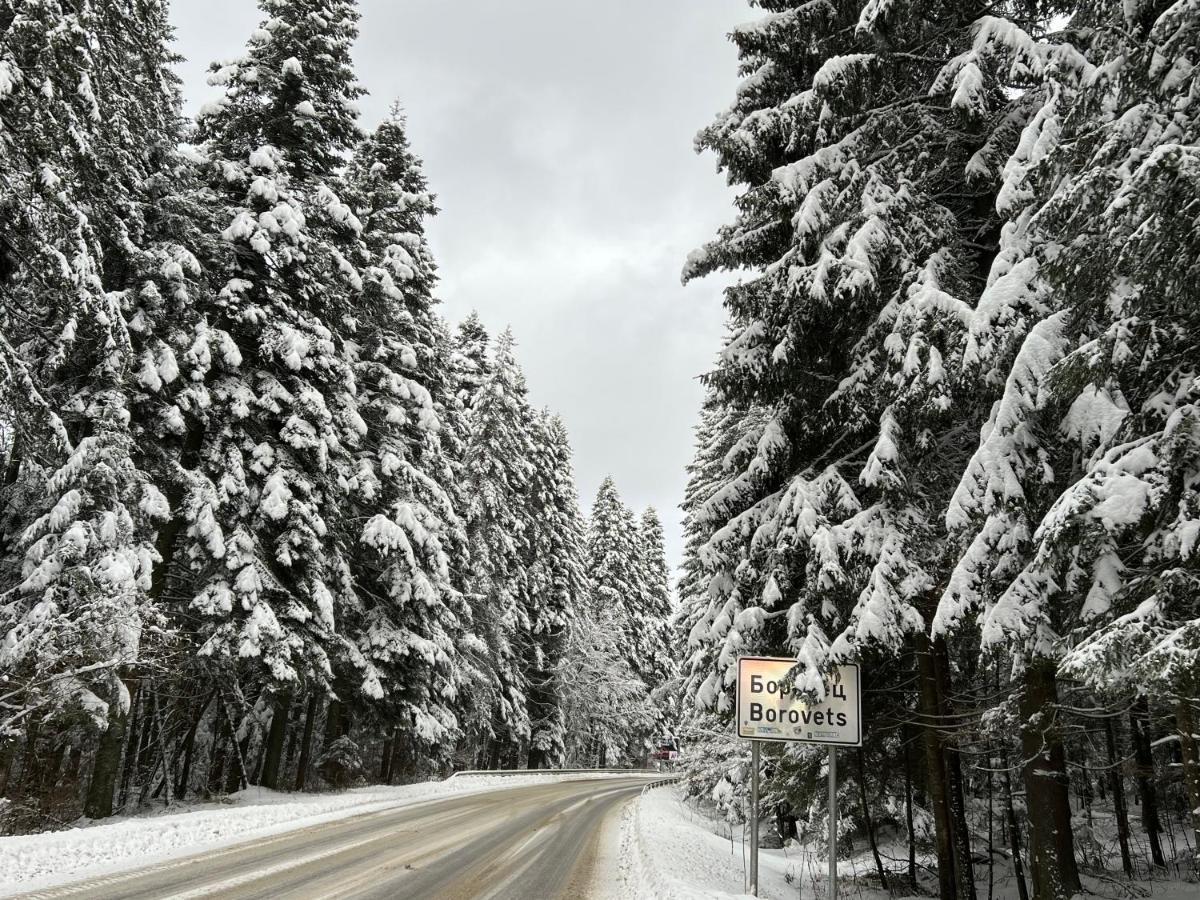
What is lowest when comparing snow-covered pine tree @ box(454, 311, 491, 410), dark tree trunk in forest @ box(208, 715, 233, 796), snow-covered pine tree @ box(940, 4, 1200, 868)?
dark tree trunk in forest @ box(208, 715, 233, 796)

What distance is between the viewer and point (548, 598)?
35.9 meters

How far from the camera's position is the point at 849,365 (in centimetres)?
889

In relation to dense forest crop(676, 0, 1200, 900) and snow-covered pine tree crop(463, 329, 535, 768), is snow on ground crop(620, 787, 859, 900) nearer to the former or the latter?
dense forest crop(676, 0, 1200, 900)

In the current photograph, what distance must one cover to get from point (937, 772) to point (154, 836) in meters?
10.2

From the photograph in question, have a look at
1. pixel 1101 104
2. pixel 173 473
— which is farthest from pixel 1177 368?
pixel 173 473

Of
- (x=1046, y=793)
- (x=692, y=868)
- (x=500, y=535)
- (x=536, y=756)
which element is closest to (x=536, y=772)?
(x=536, y=756)

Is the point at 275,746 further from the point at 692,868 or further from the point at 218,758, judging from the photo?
the point at 692,868

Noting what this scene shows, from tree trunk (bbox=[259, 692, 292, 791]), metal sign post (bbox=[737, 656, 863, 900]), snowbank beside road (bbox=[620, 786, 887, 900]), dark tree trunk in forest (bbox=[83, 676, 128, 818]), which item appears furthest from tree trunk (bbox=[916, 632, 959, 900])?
tree trunk (bbox=[259, 692, 292, 791])

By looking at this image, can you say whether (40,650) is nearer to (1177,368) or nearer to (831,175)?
(831,175)

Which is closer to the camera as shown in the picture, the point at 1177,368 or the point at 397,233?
the point at 1177,368

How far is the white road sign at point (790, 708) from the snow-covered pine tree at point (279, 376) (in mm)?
9948

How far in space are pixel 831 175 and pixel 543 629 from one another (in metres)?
29.9

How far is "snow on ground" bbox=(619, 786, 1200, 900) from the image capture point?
8.35m

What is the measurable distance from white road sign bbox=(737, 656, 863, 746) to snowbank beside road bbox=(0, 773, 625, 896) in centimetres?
715
